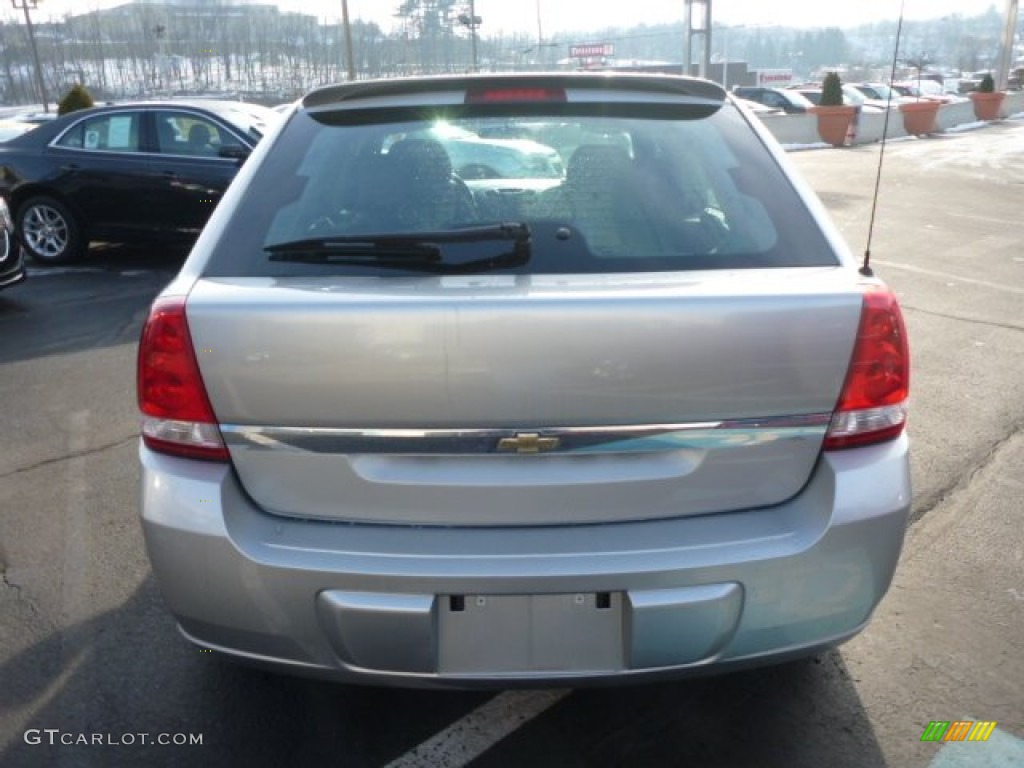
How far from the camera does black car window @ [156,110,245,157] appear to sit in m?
8.56

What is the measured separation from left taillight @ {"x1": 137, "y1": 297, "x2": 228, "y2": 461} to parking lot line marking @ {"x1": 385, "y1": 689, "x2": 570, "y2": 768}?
0.94 metres

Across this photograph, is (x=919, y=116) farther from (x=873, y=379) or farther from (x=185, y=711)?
(x=185, y=711)

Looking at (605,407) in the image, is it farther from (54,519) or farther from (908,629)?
(54,519)

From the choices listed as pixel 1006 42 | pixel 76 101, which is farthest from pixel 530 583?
pixel 1006 42

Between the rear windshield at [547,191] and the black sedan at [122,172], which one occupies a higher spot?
the rear windshield at [547,191]

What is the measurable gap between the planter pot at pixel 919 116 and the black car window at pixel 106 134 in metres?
23.1

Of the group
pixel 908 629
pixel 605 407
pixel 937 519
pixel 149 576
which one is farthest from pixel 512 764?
pixel 937 519

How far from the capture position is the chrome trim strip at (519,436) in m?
1.91

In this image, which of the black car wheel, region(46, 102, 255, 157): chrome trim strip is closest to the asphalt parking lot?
region(46, 102, 255, 157): chrome trim strip

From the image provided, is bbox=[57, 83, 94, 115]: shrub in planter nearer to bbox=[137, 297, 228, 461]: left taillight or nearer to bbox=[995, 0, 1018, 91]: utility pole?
bbox=[137, 297, 228, 461]: left taillight

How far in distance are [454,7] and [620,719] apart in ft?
96.1

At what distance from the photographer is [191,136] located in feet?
28.3

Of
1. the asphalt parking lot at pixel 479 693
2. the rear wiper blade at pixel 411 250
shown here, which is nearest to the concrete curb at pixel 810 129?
the asphalt parking lot at pixel 479 693

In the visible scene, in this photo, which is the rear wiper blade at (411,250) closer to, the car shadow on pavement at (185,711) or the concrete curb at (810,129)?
the car shadow on pavement at (185,711)
